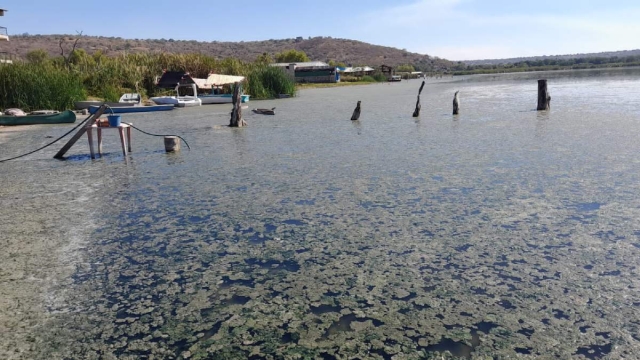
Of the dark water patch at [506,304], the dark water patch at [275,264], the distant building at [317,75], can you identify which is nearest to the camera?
the dark water patch at [506,304]

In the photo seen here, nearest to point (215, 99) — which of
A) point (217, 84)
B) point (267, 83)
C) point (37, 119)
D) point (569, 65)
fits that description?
point (217, 84)

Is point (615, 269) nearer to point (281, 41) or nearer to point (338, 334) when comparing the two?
point (338, 334)

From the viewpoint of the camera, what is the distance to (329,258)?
4.55 meters

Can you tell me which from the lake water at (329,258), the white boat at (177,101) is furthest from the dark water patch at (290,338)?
the white boat at (177,101)

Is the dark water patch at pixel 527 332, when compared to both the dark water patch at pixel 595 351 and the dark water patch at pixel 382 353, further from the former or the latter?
the dark water patch at pixel 382 353

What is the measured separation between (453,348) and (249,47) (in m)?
150

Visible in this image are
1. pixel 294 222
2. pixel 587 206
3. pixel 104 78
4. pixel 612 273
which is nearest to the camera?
pixel 612 273

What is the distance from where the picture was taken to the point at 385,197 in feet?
→ 22.0

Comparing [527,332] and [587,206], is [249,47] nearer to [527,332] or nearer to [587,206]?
[587,206]

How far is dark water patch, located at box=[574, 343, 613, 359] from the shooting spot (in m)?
2.90

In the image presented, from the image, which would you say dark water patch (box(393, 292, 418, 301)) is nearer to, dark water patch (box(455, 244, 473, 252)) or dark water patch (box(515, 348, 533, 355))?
dark water patch (box(515, 348, 533, 355))

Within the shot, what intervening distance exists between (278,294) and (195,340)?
795mm

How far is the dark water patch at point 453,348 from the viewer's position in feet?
9.73

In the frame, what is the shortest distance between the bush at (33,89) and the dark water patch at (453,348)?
2488 cm
